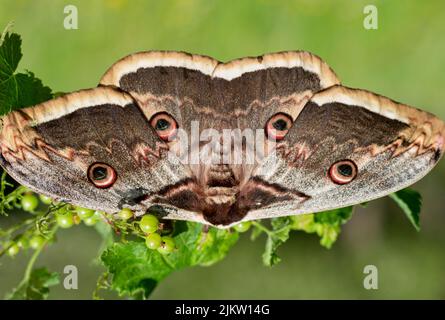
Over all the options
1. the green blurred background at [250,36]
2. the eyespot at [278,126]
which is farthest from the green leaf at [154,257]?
the green blurred background at [250,36]

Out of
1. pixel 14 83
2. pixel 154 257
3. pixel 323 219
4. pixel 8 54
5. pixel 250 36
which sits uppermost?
pixel 250 36

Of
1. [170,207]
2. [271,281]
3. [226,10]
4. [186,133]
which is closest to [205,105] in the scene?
[186,133]

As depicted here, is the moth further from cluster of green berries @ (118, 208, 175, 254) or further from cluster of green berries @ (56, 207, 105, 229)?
cluster of green berries @ (56, 207, 105, 229)

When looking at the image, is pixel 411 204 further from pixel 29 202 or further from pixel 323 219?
pixel 29 202

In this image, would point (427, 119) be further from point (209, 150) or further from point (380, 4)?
point (380, 4)

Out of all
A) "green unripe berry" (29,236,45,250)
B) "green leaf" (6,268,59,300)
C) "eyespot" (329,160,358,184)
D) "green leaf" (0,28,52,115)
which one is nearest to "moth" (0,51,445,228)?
"eyespot" (329,160,358,184)

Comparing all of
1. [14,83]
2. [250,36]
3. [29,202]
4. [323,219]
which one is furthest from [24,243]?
[250,36]

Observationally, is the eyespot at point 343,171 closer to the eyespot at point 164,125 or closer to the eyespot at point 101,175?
the eyespot at point 164,125

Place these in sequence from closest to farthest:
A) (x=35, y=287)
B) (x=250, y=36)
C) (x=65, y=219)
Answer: (x=65, y=219) → (x=35, y=287) → (x=250, y=36)
